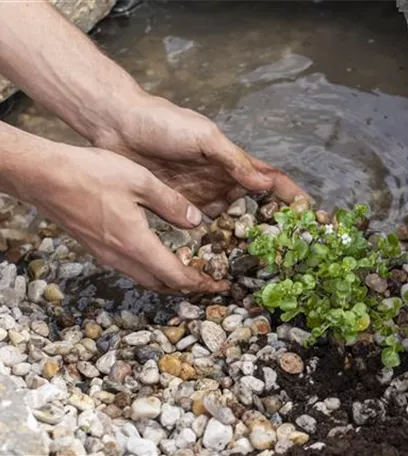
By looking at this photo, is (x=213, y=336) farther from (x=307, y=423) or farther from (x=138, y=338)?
(x=307, y=423)

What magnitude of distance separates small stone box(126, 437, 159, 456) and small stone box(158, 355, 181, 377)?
0.30 metres

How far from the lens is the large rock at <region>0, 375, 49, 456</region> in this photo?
6.74 ft

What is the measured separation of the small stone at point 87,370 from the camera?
2527 millimetres

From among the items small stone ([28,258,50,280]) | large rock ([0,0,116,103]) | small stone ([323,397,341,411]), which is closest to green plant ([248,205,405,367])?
small stone ([323,397,341,411])

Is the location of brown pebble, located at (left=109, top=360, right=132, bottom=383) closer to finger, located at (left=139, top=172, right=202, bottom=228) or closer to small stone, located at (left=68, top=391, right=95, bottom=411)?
small stone, located at (left=68, top=391, right=95, bottom=411)

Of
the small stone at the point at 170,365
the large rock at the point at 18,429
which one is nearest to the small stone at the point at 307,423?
the small stone at the point at 170,365

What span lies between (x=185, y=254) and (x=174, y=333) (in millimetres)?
278

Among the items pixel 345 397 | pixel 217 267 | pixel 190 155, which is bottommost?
pixel 345 397

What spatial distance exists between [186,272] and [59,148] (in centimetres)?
45

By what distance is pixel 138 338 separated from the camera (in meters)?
2.58

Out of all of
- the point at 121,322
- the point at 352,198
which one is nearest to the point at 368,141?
the point at 352,198

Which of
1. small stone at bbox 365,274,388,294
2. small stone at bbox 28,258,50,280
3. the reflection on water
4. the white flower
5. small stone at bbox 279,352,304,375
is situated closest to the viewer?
the white flower

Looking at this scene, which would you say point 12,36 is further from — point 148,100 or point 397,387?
point 397,387

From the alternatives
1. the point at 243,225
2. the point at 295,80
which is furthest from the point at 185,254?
the point at 295,80
